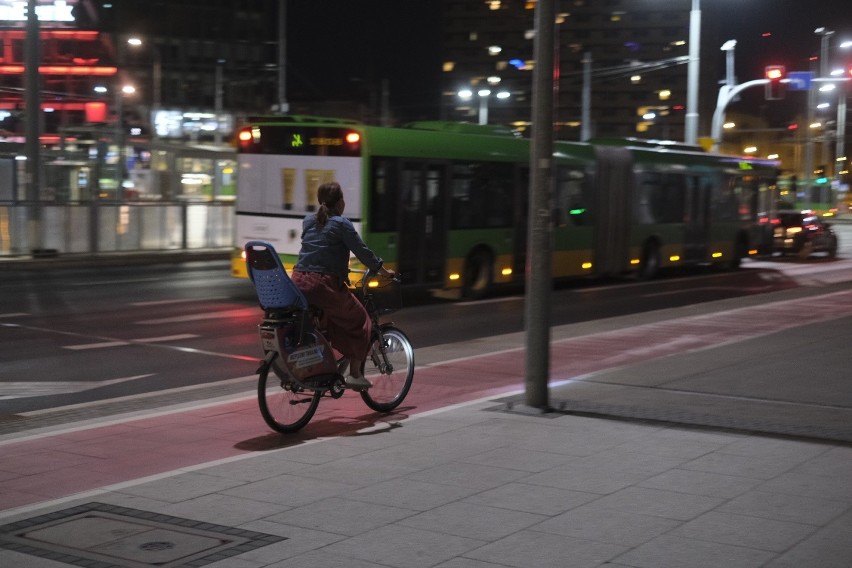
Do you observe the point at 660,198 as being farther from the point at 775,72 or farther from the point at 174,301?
the point at 174,301

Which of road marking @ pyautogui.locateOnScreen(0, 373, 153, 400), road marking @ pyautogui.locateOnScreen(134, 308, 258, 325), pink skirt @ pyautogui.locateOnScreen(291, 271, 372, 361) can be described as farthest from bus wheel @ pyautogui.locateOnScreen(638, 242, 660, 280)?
pink skirt @ pyautogui.locateOnScreen(291, 271, 372, 361)

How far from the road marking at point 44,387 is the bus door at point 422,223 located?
8.73 meters

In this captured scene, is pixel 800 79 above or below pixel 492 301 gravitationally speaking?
above

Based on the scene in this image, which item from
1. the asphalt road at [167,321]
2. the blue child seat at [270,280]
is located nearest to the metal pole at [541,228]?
the blue child seat at [270,280]

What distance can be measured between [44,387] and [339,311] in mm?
3539

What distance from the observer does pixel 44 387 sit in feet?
36.3

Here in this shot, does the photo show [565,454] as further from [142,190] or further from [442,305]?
[142,190]

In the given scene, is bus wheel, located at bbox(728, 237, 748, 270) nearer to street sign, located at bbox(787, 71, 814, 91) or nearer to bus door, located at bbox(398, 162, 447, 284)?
street sign, located at bbox(787, 71, 814, 91)

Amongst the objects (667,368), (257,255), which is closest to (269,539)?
(257,255)

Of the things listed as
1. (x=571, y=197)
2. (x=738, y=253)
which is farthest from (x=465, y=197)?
(x=738, y=253)

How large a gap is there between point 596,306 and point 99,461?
45.7 ft

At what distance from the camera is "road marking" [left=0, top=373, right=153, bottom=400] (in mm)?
10711

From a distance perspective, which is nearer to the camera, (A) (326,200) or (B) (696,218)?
(A) (326,200)

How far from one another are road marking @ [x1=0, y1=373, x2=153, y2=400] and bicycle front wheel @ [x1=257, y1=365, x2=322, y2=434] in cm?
274
